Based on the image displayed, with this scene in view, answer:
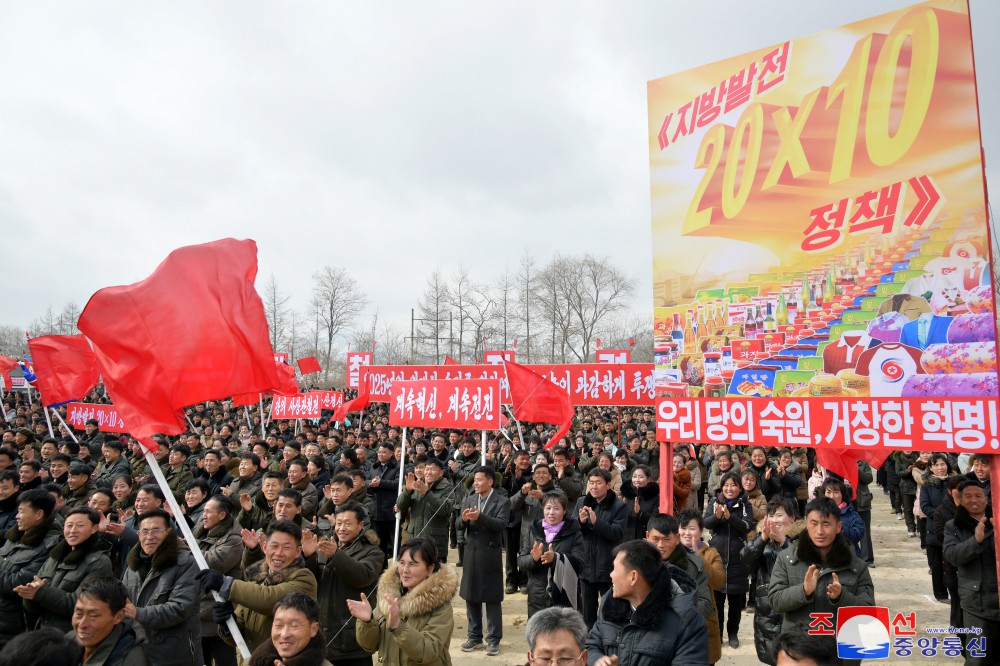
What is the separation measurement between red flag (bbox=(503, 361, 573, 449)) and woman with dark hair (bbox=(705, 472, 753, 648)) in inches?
128

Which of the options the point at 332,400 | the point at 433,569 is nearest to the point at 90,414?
the point at 332,400

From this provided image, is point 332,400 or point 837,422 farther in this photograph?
point 332,400

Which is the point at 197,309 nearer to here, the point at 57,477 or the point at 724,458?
the point at 57,477

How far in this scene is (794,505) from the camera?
4590 mm

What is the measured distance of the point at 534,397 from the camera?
30.8 ft

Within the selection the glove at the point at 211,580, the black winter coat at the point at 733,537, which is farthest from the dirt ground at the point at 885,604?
the glove at the point at 211,580

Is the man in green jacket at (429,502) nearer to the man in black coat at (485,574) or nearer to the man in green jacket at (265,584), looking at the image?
the man in black coat at (485,574)

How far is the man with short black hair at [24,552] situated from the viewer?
4.39m

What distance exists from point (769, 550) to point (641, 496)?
240 centimetres

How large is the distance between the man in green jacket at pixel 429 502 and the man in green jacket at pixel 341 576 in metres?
2.71

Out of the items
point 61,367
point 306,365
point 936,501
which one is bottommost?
point 936,501

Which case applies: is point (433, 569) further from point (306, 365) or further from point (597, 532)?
point (306, 365)

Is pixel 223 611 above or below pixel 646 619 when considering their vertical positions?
below

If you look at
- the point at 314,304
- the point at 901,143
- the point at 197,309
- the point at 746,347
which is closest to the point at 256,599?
the point at 197,309
